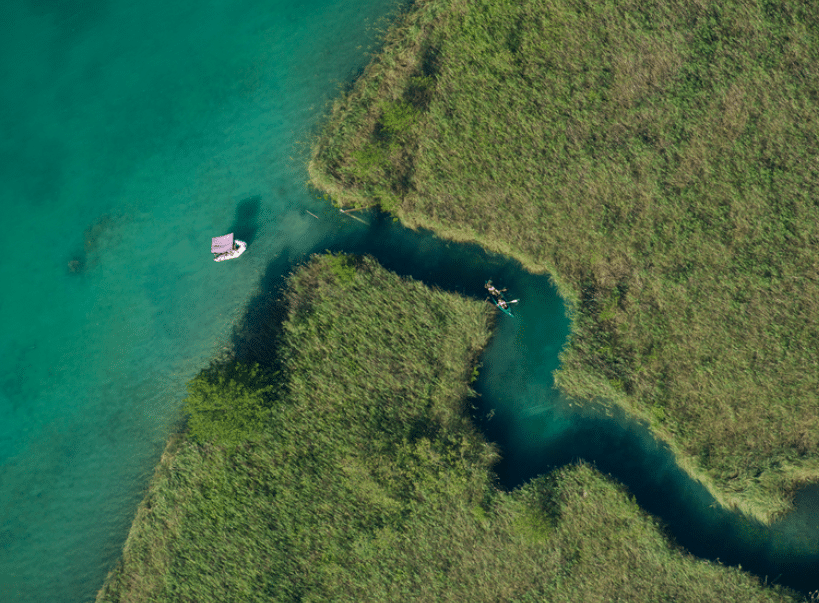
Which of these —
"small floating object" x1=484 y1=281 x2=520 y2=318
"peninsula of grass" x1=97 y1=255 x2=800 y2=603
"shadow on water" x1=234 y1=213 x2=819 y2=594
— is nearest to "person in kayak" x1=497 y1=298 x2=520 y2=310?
"small floating object" x1=484 y1=281 x2=520 y2=318

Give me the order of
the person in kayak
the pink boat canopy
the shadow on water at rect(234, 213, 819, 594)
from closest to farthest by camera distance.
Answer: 1. the shadow on water at rect(234, 213, 819, 594)
2. the person in kayak
3. the pink boat canopy

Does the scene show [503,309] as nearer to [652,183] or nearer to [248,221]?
[652,183]

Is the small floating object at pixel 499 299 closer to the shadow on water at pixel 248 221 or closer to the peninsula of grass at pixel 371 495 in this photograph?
the peninsula of grass at pixel 371 495

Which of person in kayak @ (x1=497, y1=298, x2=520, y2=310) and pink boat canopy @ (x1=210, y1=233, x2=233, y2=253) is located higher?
pink boat canopy @ (x1=210, y1=233, x2=233, y2=253)

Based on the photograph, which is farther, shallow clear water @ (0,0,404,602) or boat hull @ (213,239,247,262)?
shallow clear water @ (0,0,404,602)

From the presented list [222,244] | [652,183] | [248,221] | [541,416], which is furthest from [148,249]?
[652,183]

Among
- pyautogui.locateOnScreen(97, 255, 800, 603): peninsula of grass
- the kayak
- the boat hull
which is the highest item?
the boat hull

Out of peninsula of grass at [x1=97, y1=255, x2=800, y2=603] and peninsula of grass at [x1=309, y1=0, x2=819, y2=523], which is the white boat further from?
peninsula of grass at [x1=309, y1=0, x2=819, y2=523]
